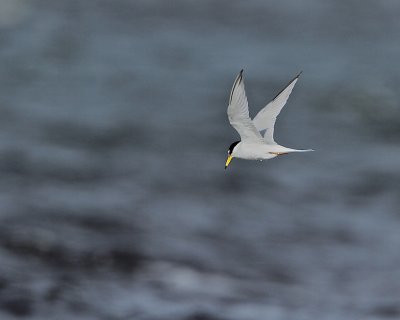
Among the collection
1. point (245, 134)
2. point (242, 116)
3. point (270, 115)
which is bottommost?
point (245, 134)

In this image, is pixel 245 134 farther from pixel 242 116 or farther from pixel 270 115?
pixel 270 115

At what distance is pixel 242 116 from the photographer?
1073 centimetres

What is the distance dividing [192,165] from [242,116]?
13954 mm

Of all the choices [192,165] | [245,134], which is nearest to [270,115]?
[245,134]

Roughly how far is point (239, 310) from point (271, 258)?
89.2 inches

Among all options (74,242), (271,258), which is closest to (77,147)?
(74,242)

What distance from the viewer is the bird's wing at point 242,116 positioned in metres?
10.6

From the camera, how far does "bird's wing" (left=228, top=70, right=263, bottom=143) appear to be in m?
10.6

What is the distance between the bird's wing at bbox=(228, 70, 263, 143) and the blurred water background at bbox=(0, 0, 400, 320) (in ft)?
24.8

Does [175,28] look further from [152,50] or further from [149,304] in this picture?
[149,304]

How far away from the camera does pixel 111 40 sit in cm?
3189

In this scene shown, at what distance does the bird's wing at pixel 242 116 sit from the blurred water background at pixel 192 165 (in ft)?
24.8

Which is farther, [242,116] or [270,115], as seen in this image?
[270,115]

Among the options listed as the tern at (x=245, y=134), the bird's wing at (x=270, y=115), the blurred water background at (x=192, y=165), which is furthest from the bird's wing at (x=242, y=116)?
the blurred water background at (x=192, y=165)
